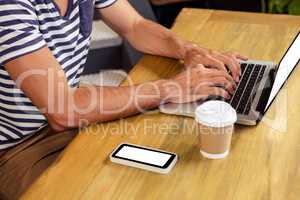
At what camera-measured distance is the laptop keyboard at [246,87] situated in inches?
45.8

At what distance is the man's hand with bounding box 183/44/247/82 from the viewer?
51.1 inches

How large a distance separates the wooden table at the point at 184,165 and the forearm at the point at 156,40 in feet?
0.53

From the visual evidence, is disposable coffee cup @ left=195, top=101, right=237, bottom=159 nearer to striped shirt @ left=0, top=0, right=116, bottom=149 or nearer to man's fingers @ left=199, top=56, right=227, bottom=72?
→ man's fingers @ left=199, top=56, right=227, bottom=72

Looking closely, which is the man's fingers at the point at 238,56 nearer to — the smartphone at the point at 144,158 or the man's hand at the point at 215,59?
the man's hand at the point at 215,59

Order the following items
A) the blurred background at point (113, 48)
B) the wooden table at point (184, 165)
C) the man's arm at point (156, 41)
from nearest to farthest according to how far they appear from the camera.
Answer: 1. the wooden table at point (184, 165)
2. the man's arm at point (156, 41)
3. the blurred background at point (113, 48)

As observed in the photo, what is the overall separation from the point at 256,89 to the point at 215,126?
300 millimetres

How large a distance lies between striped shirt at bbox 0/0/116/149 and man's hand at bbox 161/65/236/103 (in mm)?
320

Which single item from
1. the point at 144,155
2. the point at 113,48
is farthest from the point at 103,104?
the point at 113,48

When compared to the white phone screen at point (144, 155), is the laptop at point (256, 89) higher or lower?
higher

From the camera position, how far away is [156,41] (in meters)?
1.51

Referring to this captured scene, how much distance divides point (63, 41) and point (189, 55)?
372 mm

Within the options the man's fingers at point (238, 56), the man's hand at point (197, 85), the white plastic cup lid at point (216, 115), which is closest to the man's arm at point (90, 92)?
the man's hand at point (197, 85)

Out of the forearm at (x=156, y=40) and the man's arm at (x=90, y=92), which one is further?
the forearm at (x=156, y=40)

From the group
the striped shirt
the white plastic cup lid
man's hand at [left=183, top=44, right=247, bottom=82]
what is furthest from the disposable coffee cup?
the striped shirt
